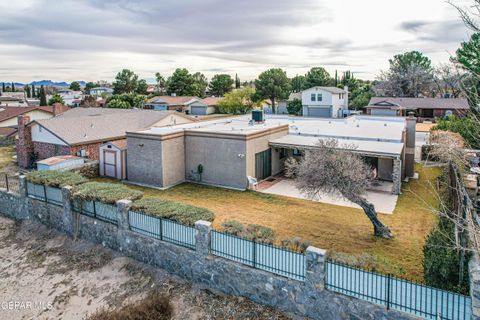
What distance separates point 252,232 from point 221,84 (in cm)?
8587

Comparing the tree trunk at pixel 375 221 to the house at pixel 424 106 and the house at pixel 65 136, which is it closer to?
the house at pixel 65 136

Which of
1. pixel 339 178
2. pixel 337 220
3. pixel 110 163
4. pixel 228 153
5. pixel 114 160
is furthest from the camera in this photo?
pixel 110 163

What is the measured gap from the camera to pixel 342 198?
19469 millimetres

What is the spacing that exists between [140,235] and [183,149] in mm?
10552

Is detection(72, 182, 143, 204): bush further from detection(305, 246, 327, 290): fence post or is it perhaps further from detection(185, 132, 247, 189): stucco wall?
detection(305, 246, 327, 290): fence post

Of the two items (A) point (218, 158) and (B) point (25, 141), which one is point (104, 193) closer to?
(A) point (218, 158)

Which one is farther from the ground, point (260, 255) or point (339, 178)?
point (339, 178)

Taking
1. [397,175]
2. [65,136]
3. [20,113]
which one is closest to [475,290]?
[397,175]

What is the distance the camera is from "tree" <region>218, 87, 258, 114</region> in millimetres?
68188

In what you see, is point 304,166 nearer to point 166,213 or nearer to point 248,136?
point 166,213

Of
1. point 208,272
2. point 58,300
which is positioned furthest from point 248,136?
point 58,300

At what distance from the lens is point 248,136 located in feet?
71.4

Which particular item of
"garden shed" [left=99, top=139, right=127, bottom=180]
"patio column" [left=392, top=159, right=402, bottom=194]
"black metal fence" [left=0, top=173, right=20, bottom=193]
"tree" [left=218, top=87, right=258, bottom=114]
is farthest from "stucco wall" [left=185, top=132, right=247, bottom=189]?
"tree" [left=218, top=87, right=258, bottom=114]

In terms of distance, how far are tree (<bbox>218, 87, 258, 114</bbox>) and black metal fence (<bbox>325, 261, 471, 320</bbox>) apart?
59655mm
